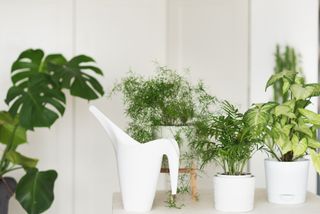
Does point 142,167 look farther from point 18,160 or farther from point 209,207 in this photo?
point 18,160

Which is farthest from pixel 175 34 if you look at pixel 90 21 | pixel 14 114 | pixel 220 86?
pixel 14 114

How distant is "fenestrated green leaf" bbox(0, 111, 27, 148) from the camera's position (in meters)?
2.66

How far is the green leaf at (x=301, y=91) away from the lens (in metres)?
2.15

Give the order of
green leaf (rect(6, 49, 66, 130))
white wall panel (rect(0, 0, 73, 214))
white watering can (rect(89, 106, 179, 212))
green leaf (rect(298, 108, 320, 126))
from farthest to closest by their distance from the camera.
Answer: white wall panel (rect(0, 0, 73, 214))
green leaf (rect(6, 49, 66, 130))
green leaf (rect(298, 108, 320, 126))
white watering can (rect(89, 106, 179, 212))

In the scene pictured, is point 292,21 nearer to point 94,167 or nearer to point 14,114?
point 94,167

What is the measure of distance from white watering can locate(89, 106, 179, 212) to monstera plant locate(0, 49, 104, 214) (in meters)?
0.58

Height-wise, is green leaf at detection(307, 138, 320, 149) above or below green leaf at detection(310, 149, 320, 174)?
above

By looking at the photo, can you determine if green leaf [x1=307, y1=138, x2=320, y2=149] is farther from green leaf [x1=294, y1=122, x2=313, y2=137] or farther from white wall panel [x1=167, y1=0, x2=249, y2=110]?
white wall panel [x1=167, y1=0, x2=249, y2=110]

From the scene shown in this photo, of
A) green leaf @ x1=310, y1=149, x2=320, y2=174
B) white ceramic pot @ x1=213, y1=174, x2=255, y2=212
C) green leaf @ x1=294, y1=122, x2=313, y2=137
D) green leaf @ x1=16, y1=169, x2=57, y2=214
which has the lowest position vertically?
green leaf @ x1=16, y1=169, x2=57, y2=214

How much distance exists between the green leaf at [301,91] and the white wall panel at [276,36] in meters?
1.34

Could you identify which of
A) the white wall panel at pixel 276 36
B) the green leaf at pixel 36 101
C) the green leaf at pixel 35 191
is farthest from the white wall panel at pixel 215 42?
the green leaf at pixel 35 191

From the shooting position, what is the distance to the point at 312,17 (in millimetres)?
3521

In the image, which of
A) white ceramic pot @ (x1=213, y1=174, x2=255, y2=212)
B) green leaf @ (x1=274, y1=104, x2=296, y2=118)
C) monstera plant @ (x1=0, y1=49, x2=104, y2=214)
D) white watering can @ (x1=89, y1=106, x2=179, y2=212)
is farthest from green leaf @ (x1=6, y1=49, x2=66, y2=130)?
green leaf @ (x1=274, y1=104, x2=296, y2=118)

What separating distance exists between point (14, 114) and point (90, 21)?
78 cm
